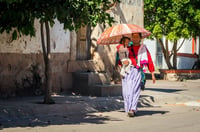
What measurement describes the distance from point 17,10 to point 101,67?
7.52 metres

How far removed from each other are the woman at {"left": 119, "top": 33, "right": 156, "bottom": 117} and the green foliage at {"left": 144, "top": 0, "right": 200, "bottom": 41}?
1433 centimetres

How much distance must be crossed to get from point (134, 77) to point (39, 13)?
2.66 meters

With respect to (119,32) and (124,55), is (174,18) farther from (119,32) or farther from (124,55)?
(124,55)

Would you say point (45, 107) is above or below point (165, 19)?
below

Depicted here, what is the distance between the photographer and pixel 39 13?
28.3ft

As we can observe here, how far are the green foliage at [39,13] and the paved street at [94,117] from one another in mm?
A: 1683

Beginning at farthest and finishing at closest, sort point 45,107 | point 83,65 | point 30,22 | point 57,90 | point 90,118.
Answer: point 83,65
point 57,90
point 45,107
point 90,118
point 30,22

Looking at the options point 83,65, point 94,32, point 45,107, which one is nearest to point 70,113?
point 45,107

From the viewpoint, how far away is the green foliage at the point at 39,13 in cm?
829

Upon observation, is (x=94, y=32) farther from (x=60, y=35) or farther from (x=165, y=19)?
(x=165, y=19)

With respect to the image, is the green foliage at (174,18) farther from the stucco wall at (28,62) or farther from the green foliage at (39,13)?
the green foliage at (39,13)

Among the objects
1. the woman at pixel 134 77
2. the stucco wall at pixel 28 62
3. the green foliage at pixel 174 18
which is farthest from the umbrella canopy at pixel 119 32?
the green foliage at pixel 174 18

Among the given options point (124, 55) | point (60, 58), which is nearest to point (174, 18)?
point (60, 58)

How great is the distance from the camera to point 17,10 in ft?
27.5
